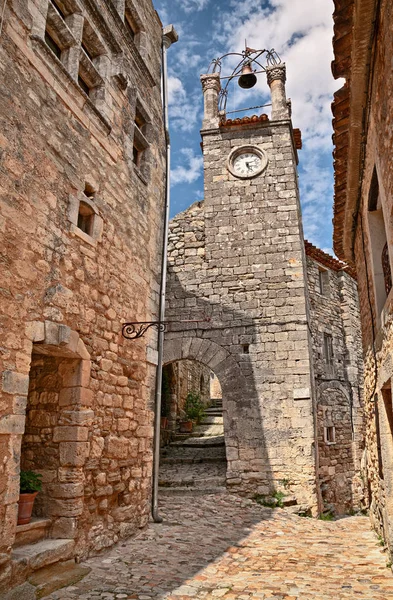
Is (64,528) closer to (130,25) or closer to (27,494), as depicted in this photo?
(27,494)

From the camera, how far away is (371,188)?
500cm

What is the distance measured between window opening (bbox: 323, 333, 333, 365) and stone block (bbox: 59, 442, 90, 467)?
29.8 ft

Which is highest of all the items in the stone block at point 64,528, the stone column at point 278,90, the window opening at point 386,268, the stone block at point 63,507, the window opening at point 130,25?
the stone column at point 278,90

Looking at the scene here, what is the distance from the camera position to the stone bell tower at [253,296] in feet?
29.1

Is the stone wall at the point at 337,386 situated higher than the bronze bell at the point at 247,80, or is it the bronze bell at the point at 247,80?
the bronze bell at the point at 247,80

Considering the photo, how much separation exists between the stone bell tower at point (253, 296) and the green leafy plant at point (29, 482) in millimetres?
4456

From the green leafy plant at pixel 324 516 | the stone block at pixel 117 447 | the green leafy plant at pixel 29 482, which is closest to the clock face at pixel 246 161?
the stone block at pixel 117 447

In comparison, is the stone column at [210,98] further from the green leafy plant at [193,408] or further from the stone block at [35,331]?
the stone block at [35,331]

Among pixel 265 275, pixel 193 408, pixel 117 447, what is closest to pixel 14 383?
pixel 117 447

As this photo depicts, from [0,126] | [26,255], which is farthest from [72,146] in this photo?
[26,255]

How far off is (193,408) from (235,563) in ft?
30.2

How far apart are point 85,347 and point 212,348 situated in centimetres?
508

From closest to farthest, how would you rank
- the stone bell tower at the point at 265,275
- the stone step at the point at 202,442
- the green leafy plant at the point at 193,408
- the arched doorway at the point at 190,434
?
the stone bell tower at the point at 265,275, the arched doorway at the point at 190,434, the stone step at the point at 202,442, the green leafy plant at the point at 193,408

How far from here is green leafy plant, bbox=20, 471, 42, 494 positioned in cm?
418
